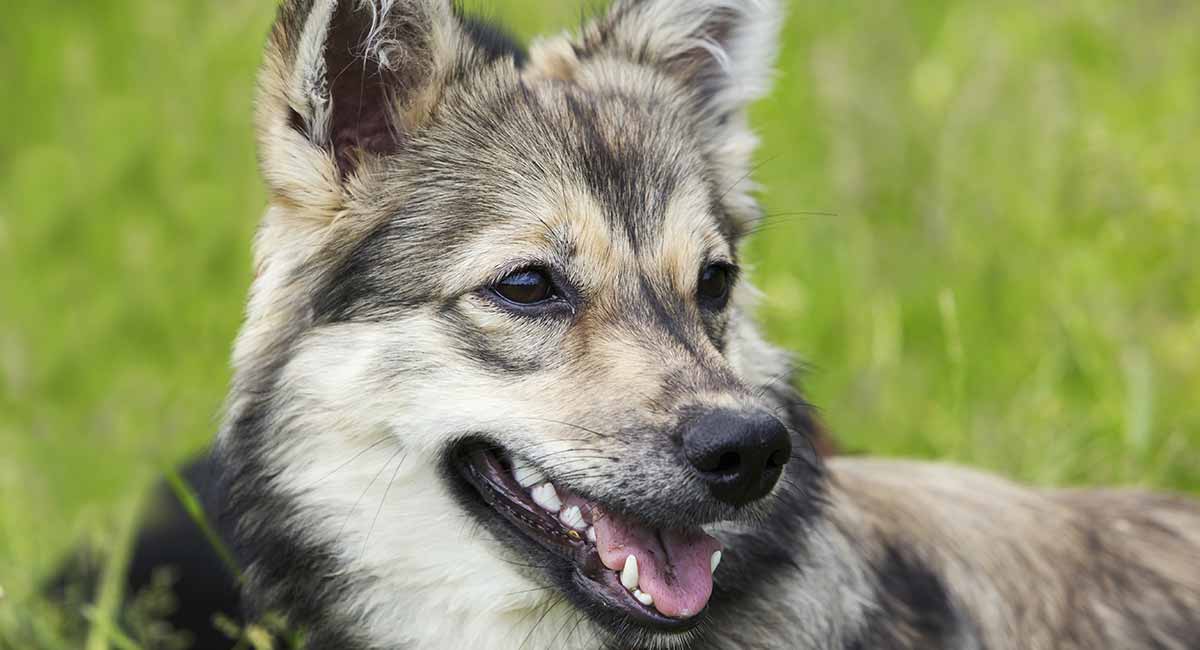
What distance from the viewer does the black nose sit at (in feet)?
10.1

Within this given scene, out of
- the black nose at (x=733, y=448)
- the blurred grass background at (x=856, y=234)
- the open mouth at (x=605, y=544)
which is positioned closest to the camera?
the black nose at (x=733, y=448)

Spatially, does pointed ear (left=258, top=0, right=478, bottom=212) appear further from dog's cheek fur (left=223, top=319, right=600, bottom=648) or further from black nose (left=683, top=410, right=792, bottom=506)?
black nose (left=683, top=410, right=792, bottom=506)

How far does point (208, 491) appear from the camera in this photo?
457 cm

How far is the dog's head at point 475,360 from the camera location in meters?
3.28

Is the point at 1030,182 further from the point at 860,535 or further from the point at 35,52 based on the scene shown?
the point at 35,52

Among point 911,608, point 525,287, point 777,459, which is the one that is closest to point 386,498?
point 525,287

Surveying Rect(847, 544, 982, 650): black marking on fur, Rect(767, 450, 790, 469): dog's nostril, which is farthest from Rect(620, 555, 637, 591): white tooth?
Rect(847, 544, 982, 650): black marking on fur

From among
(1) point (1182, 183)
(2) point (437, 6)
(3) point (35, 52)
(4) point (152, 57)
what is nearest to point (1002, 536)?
(2) point (437, 6)

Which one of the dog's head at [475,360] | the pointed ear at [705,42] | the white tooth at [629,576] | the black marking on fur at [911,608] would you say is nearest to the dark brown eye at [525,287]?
the dog's head at [475,360]

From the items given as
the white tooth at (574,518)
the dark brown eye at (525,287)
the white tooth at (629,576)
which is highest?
the dark brown eye at (525,287)

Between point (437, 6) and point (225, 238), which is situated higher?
point (437, 6)

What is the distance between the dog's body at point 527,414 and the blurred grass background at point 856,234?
3.69ft

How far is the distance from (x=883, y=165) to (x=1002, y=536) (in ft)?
A: 12.6

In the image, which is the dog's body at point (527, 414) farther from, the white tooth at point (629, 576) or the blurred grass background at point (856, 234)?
the blurred grass background at point (856, 234)
